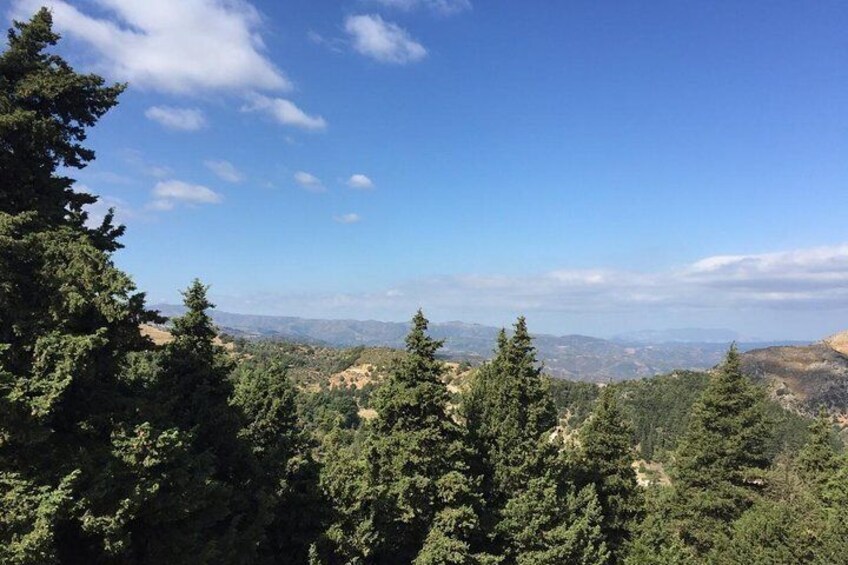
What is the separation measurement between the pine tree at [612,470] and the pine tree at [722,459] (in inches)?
208

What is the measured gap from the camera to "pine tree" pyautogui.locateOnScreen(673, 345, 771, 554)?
32594 millimetres

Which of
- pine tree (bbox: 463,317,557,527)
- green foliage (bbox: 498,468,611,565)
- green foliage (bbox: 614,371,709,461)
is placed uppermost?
pine tree (bbox: 463,317,557,527)

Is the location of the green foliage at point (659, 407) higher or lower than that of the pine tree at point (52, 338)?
lower

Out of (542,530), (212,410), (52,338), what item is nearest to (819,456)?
(542,530)

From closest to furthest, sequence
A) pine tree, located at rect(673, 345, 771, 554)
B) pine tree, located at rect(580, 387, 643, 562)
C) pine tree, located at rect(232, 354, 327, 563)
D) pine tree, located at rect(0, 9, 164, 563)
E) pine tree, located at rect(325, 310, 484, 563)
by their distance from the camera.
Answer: pine tree, located at rect(0, 9, 164, 563) → pine tree, located at rect(325, 310, 484, 563) → pine tree, located at rect(232, 354, 327, 563) → pine tree, located at rect(580, 387, 643, 562) → pine tree, located at rect(673, 345, 771, 554)

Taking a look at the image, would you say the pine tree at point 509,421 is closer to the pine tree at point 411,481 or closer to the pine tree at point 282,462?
the pine tree at point 411,481

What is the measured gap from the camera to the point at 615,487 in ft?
101

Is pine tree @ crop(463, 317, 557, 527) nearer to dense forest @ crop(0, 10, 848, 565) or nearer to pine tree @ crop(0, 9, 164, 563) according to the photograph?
dense forest @ crop(0, 10, 848, 565)

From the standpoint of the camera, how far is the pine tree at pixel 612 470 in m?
30.6

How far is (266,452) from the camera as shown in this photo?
2270 cm

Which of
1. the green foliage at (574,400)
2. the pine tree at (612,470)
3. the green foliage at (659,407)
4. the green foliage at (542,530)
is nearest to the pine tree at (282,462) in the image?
the green foliage at (542,530)

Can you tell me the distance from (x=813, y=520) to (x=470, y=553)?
1851cm

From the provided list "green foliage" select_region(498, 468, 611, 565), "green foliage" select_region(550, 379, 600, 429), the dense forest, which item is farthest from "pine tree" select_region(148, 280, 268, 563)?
"green foliage" select_region(550, 379, 600, 429)

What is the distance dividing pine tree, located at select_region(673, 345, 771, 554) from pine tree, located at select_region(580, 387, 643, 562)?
5288 mm
